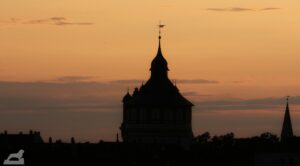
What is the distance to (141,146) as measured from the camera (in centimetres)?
19750

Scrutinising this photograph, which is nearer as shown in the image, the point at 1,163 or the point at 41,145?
the point at 1,163

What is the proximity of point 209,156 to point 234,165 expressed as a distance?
10041 mm

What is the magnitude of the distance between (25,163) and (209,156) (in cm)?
3564

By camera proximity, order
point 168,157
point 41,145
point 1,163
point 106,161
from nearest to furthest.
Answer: point 1,163 < point 106,161 < point 168,157 < point 41,145

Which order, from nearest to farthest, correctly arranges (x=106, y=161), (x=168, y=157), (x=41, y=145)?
(x=106, y=161) < (x=168, y=157) < (x=41, y=145)

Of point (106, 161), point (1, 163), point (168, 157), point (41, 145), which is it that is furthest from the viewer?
point (41, 145)

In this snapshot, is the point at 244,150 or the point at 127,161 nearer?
the point at 127,161

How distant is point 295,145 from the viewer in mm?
176375

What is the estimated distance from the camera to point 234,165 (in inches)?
6816

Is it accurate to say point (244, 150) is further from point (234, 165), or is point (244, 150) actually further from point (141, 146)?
point (234, 165)

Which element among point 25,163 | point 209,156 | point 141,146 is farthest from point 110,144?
point 25,163

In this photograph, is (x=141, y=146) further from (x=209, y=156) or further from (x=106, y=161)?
(x=106, y=161)

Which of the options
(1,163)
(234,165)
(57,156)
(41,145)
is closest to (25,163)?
(1,163)

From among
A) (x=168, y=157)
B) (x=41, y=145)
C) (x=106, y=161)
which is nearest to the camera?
(x=106, y=161)
